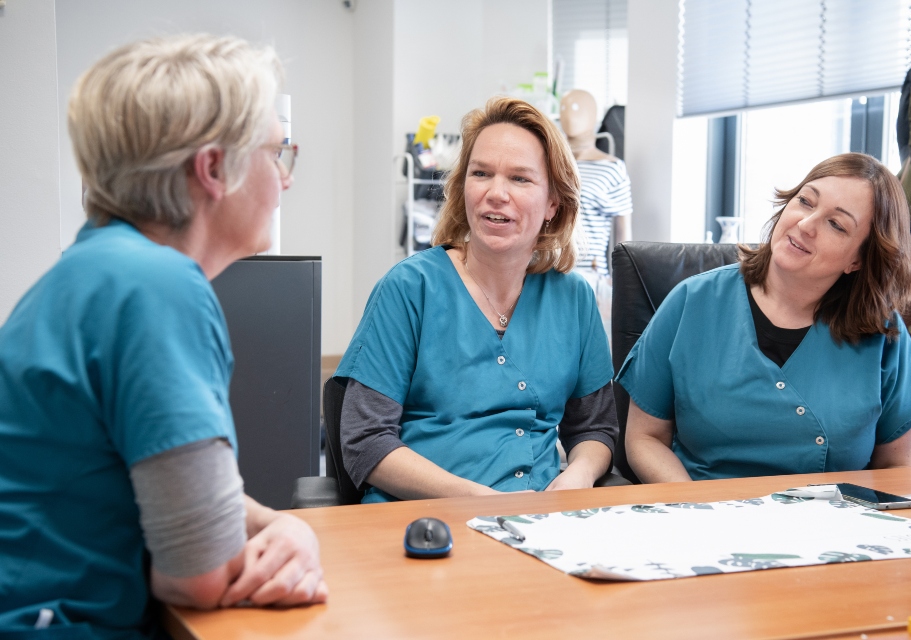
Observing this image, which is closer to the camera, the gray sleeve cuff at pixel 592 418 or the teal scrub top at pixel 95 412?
the teal scrub top at pixel 95 412

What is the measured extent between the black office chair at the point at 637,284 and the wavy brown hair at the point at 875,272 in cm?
35

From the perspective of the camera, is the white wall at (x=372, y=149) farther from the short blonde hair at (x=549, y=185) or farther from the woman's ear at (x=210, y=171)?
the woman's ear at (x=210, y=171)

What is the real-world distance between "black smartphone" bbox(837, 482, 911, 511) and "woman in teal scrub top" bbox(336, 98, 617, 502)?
0.45 metres

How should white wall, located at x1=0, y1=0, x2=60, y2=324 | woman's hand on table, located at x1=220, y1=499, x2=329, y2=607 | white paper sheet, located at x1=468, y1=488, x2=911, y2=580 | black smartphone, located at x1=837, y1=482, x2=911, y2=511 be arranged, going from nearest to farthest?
1. woman's hand on table, located at x1=220, y1=499, x2=329, y2=607
2. white paper sheet, located at x1=468, y1=488, x2=911, y2=580
3. black smartphone, located at x1=837, y1=482, x2=911, y2=511
4. white wall, located at x1=0, y1=0, x2=60, y2=324

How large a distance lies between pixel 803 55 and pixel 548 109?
6.00 ft

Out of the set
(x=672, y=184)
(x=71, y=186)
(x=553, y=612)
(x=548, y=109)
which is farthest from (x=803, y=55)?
Answer: (x=71, y=186)

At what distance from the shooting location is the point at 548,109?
5.14 m

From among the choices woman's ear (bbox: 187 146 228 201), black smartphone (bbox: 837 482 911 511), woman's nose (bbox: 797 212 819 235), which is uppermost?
woman's ear (bbox: 187 146 228 201)

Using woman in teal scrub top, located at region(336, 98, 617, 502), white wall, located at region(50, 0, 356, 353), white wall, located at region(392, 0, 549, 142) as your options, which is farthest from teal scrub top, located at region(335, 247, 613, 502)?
white wall, located at region(50, 0, 356, 353)

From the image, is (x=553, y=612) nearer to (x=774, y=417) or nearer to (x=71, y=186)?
(x=774, y=417)

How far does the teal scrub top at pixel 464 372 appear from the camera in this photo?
1.64 metres

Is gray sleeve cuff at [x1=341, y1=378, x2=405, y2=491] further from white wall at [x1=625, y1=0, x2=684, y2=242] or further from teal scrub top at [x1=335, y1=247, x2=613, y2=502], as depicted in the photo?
white wall at [x1=625, y1=0, x2=684, y2=242]

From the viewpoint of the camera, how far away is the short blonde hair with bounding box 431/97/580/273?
1813mm

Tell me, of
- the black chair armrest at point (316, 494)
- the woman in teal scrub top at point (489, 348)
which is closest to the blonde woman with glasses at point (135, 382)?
the black chair armrest at point (316, 494)
